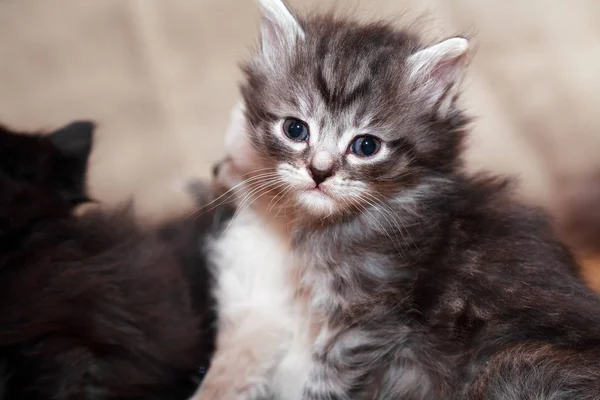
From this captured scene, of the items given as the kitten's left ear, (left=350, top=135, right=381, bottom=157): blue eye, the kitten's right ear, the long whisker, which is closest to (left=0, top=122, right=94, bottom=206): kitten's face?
the long whisker

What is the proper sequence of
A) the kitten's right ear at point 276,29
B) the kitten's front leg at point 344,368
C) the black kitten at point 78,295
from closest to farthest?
the black kitten at point 78,295 < the kitten's front leg at point 344,368 < the kitten's right ear at point 276,29

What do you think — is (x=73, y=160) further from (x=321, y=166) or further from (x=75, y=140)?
(x=321, y=166)

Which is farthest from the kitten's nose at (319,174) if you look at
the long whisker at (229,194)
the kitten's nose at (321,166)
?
the long whisker at (229,194)

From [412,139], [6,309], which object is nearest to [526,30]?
[412,139]

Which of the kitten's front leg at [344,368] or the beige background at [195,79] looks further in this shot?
the beige background at [195,79]

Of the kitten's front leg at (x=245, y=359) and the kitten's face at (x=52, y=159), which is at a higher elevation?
the kitten's face at (x=52, y=159)

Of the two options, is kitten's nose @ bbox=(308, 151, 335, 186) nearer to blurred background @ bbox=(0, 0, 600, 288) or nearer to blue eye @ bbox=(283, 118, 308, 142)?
blue eye @ bbox=(283, 118, 308, 142)

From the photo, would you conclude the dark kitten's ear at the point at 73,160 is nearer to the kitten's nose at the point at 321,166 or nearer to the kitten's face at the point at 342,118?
the kitten's face at the point at 342,118

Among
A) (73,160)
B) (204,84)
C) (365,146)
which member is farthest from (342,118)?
(204,84)
